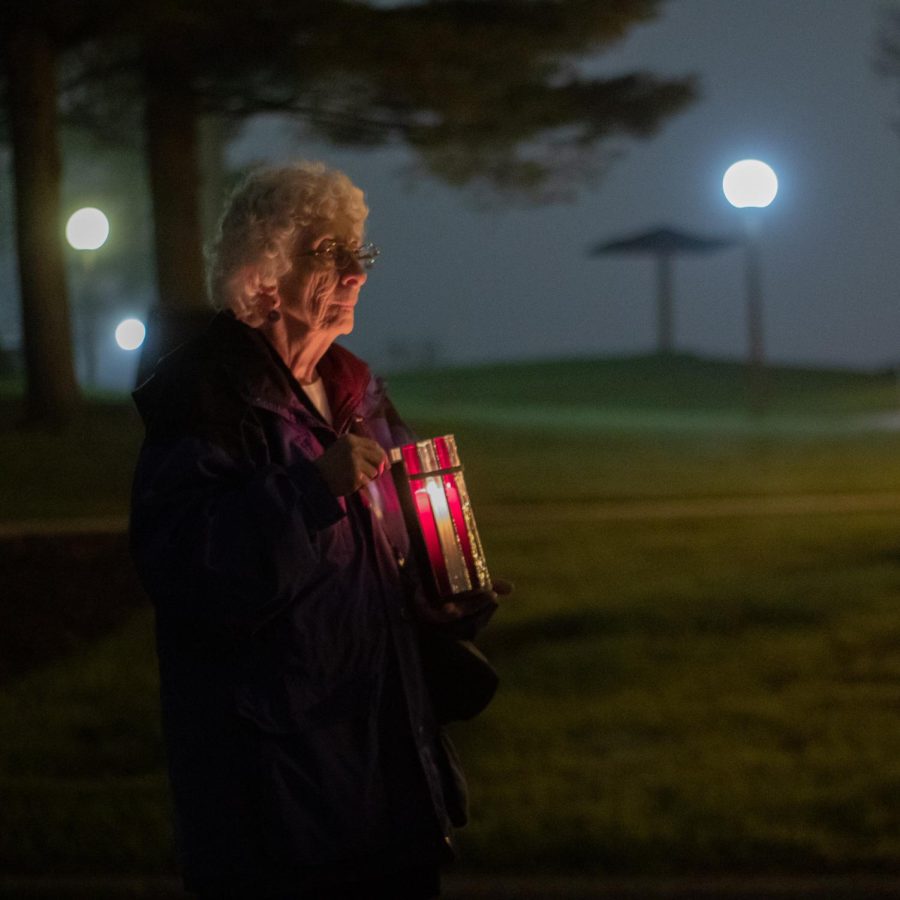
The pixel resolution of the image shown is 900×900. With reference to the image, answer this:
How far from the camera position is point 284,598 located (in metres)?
2.54

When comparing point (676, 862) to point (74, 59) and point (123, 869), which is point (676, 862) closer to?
point (123, 869)

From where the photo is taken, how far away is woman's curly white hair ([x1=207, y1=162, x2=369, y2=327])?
9.13 ft

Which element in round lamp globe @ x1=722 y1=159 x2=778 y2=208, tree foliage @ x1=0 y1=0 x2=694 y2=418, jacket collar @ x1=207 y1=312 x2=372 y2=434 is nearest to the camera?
jacket collar @ x1=207 y1=312 x2=372 y2=434

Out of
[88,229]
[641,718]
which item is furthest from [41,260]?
[641,718]

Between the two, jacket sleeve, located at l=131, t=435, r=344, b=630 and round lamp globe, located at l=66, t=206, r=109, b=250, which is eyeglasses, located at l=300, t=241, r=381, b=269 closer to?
jacket sleeve, located at l=131, t=435, r=344, b=630

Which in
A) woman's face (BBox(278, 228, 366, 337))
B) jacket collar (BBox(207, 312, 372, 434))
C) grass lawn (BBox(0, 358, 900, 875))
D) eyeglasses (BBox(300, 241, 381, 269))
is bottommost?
grass lawn (BBox(0, 358, 900, 875))

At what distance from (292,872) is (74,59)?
65.1 ft

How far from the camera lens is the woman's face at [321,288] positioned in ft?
9.19

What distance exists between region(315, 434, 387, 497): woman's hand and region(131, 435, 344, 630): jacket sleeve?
0.02 metres

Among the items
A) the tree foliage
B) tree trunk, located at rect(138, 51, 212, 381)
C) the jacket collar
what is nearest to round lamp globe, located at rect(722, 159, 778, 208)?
the tree foliage

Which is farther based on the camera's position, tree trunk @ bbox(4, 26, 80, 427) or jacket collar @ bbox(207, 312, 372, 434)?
tree trunk @ bbox(4, 26, 80, 427)

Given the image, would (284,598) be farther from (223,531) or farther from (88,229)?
(88,229)

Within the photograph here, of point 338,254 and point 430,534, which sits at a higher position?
point 338,254

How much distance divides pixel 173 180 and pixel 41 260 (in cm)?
178
